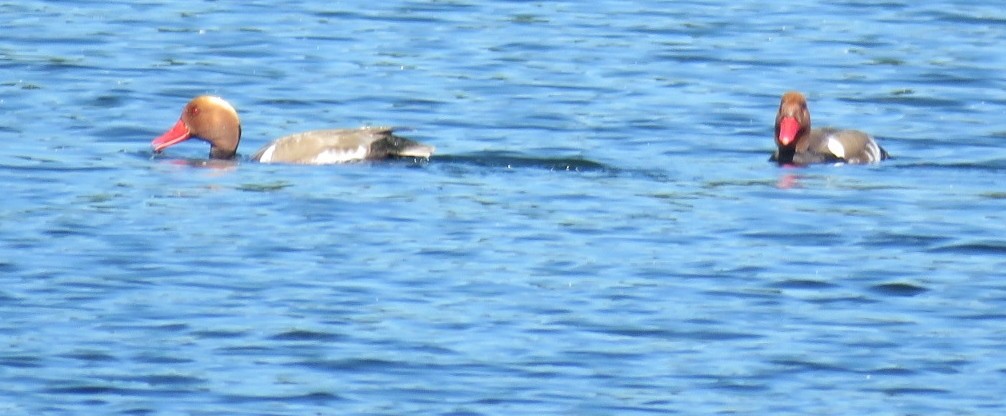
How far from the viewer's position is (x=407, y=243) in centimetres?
1263

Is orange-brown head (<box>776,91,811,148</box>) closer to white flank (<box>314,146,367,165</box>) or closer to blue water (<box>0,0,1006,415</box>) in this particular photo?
blue water (<box>0,0,1006,415</box>)

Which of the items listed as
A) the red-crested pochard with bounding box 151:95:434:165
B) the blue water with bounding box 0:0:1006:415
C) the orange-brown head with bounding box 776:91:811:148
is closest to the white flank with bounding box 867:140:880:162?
the blue water with bounding box 0:0:1006:415

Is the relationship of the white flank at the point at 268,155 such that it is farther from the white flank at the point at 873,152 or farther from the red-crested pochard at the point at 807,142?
the white flank at the point at 873,152

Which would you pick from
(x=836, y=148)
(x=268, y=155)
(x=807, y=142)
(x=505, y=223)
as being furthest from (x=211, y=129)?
(x=836, y=148)

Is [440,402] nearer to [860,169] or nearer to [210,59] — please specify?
[860,169]

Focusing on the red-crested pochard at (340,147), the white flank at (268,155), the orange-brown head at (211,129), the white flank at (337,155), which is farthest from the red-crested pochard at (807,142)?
the orange-brown head at (211,129)

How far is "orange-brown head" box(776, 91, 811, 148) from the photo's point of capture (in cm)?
1600

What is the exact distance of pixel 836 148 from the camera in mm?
15977

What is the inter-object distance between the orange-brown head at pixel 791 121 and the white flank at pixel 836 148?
0.71 ft

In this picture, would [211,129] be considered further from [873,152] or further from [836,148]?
[873,152]

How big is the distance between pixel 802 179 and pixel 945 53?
20.7ft

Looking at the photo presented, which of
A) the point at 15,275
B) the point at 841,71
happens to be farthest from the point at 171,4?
the point at 15,275

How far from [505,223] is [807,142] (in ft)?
11.5

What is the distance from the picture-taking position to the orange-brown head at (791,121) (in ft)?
52.5
